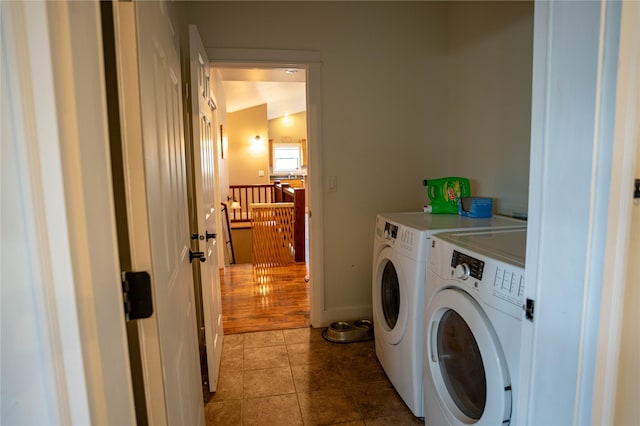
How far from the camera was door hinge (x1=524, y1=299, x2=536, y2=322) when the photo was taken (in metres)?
0.85

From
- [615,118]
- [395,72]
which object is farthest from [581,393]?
[395,72]

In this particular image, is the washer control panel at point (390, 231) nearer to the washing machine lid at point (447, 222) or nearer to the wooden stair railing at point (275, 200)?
the washing machine lid at point (447, 222)

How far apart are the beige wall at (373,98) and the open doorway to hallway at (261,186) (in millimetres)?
268

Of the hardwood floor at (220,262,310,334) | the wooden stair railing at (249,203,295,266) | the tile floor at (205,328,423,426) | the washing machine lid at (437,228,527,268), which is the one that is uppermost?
the washing machine lid at (437,228,527,268)

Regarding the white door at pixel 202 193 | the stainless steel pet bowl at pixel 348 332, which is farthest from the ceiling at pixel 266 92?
the stainless steel pet bowl at pixel 348 332

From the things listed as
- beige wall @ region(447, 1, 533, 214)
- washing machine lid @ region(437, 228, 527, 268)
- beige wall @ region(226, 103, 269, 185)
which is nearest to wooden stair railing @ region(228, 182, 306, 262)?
beige wall @ region(226, 103, 269, 185)

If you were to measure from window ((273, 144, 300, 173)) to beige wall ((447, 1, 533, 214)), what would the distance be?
28.6 feet

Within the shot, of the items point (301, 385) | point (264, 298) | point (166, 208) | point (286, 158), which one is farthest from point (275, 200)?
point (166, 208)

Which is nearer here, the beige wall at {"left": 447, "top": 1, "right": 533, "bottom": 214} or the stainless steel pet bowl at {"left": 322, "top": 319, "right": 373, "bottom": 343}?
the beige wall at {"left": 447, "top": 1, "right": 533, "bottom": 214}

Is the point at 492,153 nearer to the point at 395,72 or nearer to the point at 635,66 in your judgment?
the point at 395,72

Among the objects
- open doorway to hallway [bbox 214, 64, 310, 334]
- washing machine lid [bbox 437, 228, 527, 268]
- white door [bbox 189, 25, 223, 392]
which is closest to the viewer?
washing machine lid [bbox 437, 228, 527, 268]

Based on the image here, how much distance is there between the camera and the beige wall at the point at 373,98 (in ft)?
8.52

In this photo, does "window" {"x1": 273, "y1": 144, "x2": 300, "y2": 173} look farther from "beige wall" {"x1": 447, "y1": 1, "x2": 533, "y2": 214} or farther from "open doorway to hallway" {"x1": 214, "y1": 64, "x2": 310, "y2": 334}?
"beige wall" {"x1": 447, "y1": 1, "x2": 533, "y2": 214}

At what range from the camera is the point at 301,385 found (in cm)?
220
